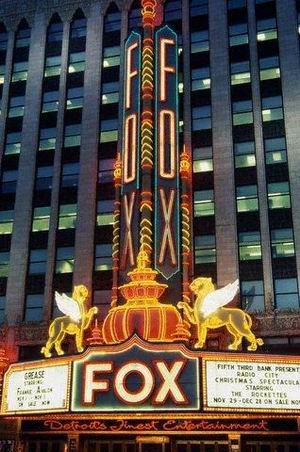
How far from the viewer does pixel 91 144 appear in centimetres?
4144

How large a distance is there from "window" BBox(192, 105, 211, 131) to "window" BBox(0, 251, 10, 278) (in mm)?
16233

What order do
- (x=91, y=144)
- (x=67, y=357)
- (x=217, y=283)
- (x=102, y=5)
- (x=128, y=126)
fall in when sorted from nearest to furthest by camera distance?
(x=67, y=357) < (x=128, y=126) < (x=217, y=283) < (x=91, y=144) < (x=102, y=5)

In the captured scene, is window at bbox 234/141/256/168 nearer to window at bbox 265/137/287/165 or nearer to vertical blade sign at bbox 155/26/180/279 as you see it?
window at bbox 265/137/287/165

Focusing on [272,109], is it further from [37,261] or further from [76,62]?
[37,261]

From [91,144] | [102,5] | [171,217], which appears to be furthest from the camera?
[102,5]

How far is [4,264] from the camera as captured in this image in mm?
39906

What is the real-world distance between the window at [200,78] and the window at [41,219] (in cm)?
1407

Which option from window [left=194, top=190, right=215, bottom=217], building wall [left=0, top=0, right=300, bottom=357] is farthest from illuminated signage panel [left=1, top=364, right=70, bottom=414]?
window [left=194, top=190, right=215, bottom=217]

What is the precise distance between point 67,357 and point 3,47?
110ft

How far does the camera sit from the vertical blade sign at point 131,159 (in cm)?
2734

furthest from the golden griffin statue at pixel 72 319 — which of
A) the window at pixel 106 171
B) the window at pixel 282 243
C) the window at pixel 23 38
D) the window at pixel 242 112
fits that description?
the window at pixel 23 38

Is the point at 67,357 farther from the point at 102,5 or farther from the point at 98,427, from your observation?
the point at 102,5

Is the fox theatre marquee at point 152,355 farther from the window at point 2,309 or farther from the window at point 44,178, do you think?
the window at point 44,178

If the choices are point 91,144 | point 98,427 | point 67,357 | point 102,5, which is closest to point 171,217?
point 67,357
